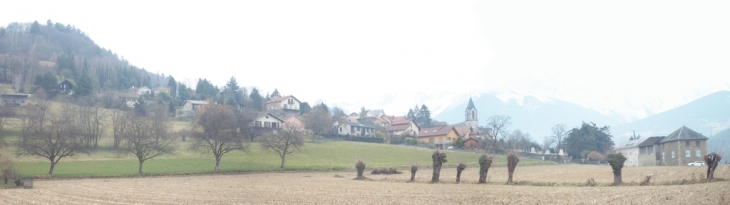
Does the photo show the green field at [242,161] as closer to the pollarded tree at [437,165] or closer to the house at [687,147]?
the house at [687,147]

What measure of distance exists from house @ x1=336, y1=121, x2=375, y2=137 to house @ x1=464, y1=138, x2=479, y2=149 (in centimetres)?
2705

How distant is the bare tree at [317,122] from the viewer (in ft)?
367

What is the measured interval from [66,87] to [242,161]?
265 feet

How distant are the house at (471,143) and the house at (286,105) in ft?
198

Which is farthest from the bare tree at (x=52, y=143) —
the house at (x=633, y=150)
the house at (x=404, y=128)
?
the house at (x=404, y=128)

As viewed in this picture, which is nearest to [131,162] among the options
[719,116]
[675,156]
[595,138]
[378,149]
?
[378,149]

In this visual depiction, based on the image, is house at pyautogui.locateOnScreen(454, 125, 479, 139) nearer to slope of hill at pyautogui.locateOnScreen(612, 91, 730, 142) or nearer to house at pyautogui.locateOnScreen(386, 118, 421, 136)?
house at pyautogui.locateOnScreen(386, 118, 421, 136)

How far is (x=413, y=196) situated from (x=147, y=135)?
4896cm

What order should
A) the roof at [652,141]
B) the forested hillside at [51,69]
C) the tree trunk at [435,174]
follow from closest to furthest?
the tree trunk at [435,174] < the roof at [652,141] < the forested hillside at [51,69]

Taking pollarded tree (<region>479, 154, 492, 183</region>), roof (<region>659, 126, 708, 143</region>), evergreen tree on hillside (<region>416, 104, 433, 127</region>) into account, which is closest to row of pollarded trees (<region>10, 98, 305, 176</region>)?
pollarded tree (<region>479, 154, 492, 183</region>)

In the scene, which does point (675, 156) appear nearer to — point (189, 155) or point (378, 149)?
point (378, 149)

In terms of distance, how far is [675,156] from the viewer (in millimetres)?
79875

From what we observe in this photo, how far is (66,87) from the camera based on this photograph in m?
131

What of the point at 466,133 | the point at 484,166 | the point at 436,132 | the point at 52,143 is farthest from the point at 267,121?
the point at 484,166
